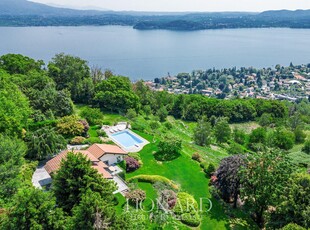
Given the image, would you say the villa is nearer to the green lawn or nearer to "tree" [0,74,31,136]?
the green lawn

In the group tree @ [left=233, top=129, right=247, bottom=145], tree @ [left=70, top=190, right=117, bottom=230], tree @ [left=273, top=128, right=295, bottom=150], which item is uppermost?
tree @ [left=70, top=190, right=117, bottom=230]

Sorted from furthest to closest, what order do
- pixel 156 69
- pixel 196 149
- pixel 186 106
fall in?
pixel 156 69 → pixel 186 106 → pixel 196 149

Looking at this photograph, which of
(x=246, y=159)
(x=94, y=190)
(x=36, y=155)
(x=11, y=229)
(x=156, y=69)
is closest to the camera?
(x=11, y=229)

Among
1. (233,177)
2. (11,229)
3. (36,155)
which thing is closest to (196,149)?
(233,177)

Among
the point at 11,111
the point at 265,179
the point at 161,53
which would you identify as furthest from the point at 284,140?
the point at 161,53

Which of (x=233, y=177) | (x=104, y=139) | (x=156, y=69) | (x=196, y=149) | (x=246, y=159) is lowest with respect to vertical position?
(x=156, y=69)

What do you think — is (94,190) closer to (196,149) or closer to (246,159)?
(246,159)

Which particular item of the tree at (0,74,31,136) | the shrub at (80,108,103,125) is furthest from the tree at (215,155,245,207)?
the shrub at (80,108,103,125)

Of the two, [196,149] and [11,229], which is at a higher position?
[11,229]
